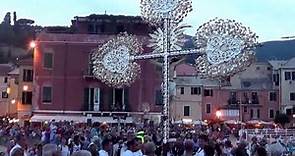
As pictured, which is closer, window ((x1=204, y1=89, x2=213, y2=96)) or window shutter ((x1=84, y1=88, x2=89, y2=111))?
window shutter ((x1=84, y1=88, x2=89, y2=111))

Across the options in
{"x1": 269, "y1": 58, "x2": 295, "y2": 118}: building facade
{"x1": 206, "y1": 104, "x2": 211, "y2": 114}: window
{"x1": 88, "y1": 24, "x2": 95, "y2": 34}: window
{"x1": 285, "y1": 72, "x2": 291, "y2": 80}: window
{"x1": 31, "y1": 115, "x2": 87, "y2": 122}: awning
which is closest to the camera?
{"x1": 31, "y1": 115, "x2": 87, "y2": 122}: awning

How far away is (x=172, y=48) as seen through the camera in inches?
663

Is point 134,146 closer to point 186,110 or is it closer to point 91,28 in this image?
point 91,28

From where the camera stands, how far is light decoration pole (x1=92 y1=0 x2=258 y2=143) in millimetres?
14664

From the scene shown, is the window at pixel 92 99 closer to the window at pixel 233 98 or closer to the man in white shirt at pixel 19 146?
the window at pixel 233 98

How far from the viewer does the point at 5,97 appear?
8644 cm

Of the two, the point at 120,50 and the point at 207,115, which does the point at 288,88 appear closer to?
the point at 207,115

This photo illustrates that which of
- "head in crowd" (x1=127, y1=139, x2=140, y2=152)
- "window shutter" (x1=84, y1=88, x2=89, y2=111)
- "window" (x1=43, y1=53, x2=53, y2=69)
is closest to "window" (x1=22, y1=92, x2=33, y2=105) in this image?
"window" (x1=43, y1=53, x2=53, y2=69)

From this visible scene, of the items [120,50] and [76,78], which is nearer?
[120,50]

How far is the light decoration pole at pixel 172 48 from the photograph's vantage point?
14.7 metres

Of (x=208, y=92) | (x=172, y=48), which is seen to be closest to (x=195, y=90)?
(x=208, y=92)

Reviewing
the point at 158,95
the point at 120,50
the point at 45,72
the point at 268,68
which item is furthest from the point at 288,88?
the point at 120,50

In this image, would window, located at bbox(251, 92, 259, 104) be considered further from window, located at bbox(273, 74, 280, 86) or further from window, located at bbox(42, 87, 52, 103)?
window, located at bbox(42, 87, 52, 103)

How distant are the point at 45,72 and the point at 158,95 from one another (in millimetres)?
9459
